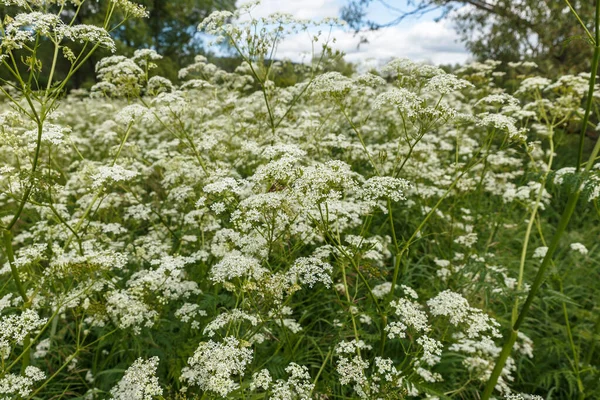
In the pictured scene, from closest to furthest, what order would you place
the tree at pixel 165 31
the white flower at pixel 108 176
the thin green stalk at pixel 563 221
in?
the thin green stalk at pixel 563 221
the white flower at pixel 108 176
the tree at pixel 165 31

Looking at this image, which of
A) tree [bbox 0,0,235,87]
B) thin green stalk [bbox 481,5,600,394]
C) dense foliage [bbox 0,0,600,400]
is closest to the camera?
thin green stalk [bbox 481,5,600,394]

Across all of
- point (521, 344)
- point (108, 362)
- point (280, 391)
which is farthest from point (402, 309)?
point (108, 362)

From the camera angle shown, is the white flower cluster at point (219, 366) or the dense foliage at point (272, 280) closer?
the white flower cluster at point (219, 366)

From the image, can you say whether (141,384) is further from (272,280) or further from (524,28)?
(524,28)

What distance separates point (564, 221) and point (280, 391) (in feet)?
7.57

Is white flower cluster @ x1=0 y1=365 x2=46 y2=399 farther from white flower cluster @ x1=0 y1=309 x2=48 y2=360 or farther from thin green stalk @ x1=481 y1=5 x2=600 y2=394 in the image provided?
thin green stalk @ x1=481 y1=5 x2=600 y2=394

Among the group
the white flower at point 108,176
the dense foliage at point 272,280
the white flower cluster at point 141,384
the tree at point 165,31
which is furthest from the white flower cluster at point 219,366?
the tree at point 165,31

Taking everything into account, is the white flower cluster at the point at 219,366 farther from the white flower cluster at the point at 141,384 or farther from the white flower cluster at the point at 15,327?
the white flower cluster at the point at 15,327

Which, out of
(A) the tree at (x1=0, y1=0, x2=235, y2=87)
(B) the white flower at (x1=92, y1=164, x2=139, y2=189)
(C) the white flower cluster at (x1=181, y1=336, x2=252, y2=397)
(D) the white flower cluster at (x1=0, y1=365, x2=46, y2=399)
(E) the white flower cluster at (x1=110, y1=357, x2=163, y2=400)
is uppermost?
(A) the tree at (x1=0, y1=0, x2=235, y2=87)

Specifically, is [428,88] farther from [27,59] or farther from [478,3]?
[478,3]

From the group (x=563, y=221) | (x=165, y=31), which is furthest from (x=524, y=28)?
(x=165, y=31)

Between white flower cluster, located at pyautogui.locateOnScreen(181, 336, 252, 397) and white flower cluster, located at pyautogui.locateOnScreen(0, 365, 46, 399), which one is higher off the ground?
white flower cluster, located at pyautogui.locateOnScreen(181, 336, 252, 397)

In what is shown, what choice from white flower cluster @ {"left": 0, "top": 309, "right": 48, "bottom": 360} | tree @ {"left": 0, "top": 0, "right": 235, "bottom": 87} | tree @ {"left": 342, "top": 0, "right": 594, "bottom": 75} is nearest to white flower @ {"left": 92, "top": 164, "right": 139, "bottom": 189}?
white flower cluster @ {"left": 0, "top": 309, "right": 48, "bottom": 360}

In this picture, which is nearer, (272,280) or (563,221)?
(563,221)
